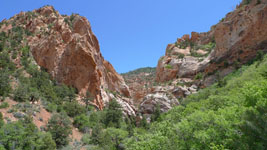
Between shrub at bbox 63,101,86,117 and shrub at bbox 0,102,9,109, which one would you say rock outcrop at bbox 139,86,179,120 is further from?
shrub at bbox 0,102,9,109

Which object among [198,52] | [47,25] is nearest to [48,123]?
[47,25]

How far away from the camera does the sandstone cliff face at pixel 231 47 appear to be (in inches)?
1314

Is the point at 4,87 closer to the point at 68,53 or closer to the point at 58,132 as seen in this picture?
the point at 58,132

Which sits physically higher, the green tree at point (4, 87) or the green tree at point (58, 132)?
the green tree at point (4, 87)

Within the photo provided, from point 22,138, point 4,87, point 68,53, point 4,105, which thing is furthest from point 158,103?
point 4,87

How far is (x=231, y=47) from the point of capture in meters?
38.1

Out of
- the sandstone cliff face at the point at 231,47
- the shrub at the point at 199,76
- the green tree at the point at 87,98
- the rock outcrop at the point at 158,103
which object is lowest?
the rock outcrop at the point at 158,103

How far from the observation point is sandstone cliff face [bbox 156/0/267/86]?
1314 inches

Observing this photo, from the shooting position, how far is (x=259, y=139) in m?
6.82

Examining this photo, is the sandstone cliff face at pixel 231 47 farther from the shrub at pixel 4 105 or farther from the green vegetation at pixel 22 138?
the shrub at pixel 4 105

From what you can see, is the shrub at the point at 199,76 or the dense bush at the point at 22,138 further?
the shrub at the point at 199,76

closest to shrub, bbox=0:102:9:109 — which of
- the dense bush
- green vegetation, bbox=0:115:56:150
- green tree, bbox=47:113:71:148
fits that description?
green vegetation, bbox=0:115:56:150

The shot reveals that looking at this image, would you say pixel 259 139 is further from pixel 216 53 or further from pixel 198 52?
pixel 198 52

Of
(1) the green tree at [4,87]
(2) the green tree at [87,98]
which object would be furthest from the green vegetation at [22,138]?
(2) the green tree at [87,98]
